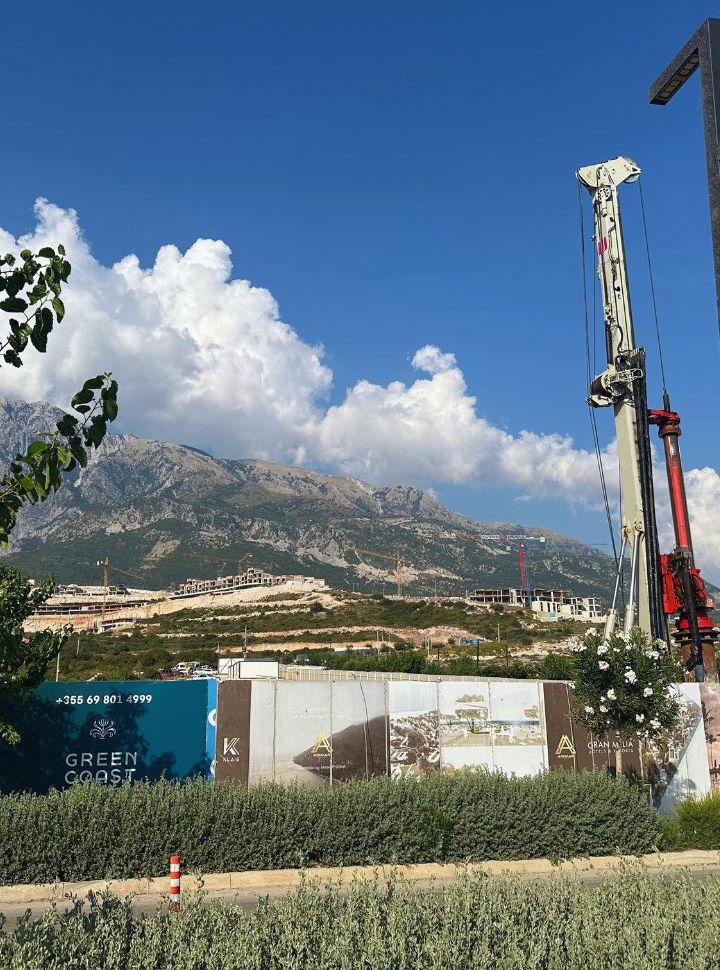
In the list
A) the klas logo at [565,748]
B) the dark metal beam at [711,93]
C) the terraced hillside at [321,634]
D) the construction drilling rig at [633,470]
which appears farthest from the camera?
the terraced hillside at [321,634]

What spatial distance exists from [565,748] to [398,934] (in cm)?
1693

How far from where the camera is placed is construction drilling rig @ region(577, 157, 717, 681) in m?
27.6

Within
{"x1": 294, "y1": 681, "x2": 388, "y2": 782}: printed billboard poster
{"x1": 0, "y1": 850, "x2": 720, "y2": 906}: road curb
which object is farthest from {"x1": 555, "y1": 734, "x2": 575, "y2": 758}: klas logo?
Result: {"x1": 294, "y1": 681, "x2": 388, "y2": 782}: printed billboard poster

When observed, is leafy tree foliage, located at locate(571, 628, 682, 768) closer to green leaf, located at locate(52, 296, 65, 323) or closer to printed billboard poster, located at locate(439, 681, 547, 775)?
printed billboard poster, located at locate(439, 681, 547, 775)

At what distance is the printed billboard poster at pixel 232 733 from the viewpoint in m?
19.3

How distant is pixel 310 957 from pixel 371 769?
14.9 metres

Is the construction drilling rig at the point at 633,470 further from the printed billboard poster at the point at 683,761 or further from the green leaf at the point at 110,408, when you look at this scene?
the green leaf at the point at 110,408

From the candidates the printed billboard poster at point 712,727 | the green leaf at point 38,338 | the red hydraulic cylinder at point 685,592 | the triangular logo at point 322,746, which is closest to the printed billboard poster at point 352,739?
the triangular logo at point 322,746

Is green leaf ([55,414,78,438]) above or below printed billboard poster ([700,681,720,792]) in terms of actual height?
above

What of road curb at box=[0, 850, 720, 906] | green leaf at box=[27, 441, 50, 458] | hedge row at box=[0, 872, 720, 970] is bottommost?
road curb at box=[0, 850, 720, 906]

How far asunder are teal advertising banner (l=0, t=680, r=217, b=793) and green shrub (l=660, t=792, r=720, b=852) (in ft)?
36.3

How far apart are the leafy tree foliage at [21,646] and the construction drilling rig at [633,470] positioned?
58.0ft

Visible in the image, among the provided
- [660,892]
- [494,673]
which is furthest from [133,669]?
[660,892]

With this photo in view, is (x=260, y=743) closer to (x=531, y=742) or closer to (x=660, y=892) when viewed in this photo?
(x=531, y=742)
